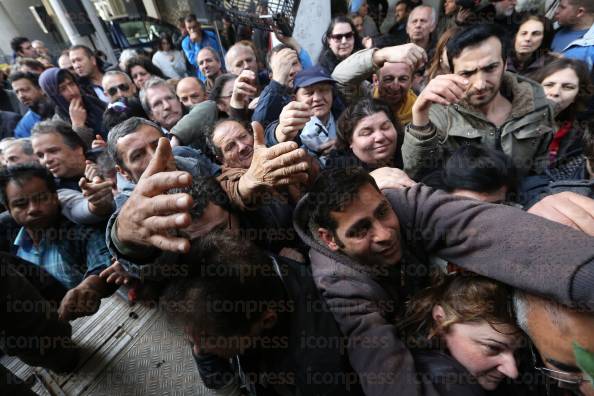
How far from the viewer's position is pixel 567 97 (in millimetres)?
2271

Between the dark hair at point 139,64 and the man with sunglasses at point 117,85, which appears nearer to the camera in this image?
the man with sunglasses at point 117,85

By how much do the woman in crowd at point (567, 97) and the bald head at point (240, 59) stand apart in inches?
118

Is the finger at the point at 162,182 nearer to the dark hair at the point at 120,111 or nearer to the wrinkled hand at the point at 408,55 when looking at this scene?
the wrinkled hand at the point at 408,55

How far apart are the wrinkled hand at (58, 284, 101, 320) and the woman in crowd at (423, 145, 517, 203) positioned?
6.64 feet

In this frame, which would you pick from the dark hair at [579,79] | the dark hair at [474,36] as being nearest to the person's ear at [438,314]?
the dark hair at [474,36]

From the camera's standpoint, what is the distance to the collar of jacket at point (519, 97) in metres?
1.78

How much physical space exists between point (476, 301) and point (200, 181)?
134 cm

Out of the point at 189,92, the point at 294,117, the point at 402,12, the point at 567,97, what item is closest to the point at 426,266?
the point at 294,117

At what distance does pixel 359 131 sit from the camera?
2.06 meters

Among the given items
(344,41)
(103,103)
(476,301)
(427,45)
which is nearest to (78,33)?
(103,103)

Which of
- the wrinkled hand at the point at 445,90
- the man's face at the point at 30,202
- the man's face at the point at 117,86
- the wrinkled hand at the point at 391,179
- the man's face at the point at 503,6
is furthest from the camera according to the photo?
the man's face at the point at 503,6

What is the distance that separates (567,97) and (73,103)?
5362 millimetres

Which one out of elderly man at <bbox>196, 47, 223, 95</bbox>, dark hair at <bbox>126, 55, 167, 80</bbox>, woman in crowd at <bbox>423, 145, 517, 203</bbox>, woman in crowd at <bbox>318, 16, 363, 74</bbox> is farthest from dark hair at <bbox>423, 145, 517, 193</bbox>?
dark hair at <bbox>126, 55, 167, 80</bbox>

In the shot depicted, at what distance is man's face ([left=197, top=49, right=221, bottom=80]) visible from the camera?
398 centimetres
